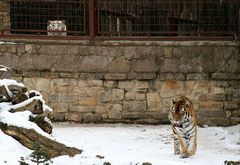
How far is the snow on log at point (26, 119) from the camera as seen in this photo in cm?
742

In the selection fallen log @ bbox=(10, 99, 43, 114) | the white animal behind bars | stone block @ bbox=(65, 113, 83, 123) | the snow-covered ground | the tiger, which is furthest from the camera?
the white animal behind bars

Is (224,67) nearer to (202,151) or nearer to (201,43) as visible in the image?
(201,43)

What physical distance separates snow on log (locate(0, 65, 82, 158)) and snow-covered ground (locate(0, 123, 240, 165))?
121mm

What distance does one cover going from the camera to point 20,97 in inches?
312

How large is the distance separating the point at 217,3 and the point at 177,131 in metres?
3.75

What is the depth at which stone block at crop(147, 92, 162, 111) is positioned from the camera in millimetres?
10766

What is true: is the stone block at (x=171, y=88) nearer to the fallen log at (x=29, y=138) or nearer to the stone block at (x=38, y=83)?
the stone block at (x=38, y=83)

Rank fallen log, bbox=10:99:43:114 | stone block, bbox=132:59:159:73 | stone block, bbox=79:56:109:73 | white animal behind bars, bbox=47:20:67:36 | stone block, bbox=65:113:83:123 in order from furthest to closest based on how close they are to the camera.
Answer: white animal behind bars, bbox=47:20:67:36, stone block, bbox=65:113:83:123, stone block, bbox=79:56:109:73, stone block, bbox=132:59:159:73, fallen log, bbox=10:99:43:114

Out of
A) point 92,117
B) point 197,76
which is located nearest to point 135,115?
point 92,117

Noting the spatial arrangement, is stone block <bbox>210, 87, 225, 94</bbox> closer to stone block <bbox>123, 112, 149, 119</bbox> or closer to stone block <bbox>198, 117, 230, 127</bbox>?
stone block <bbox>198, 117, 230, 127</bbox>

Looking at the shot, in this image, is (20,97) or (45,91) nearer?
(20,97)

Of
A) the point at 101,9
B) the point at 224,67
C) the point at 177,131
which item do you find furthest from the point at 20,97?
the point at 224,67

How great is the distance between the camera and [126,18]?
11367 millimetres

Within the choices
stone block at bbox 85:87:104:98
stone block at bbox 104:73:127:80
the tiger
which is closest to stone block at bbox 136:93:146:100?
stone block at bbox 104:73:127:80
